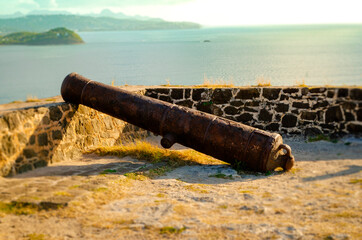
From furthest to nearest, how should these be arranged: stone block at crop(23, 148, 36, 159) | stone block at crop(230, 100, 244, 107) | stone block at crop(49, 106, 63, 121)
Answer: stone block at crop(230, 100, 244, 107) < stone block at crop(49, 106, 63, 121) < stone block at crop(23, 148, 36, 159)

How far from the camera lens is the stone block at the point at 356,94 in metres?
8.65

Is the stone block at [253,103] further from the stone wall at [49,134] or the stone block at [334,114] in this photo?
the stone wall at [49,134]

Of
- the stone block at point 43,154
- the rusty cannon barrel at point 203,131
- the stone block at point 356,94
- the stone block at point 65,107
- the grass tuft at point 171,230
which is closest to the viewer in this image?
the grass tuft at point 171,230

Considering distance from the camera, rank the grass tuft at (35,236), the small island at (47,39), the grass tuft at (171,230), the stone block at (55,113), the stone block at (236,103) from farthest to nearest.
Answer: the small island at (47,39)
the stone block at (236,103)
the stone block at (55,113)
the grass tuft at (171,230)
the grass tuft at (35,236)

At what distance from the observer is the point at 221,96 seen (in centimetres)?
911

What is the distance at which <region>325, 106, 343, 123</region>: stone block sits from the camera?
8789mm

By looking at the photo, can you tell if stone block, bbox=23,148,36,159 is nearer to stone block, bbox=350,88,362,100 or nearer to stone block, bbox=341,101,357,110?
stone block, bbox=341,101,357,110

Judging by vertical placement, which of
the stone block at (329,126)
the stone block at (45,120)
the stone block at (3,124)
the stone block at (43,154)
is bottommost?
the stone block at (43,154)

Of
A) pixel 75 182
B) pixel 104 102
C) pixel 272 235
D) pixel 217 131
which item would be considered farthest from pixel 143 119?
pixel 272 235

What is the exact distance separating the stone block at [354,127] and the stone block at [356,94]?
1.99ft

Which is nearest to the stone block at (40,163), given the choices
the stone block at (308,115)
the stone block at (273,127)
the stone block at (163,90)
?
the stone block at (163,90)

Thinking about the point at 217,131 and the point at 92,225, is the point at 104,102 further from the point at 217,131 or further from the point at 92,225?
the point at 92,225

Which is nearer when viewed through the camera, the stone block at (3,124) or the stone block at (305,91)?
the stone block at (3,124)

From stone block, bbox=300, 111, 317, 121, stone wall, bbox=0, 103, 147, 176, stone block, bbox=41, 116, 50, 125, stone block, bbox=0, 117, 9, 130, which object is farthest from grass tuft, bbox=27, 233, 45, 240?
stone block, bbox=300, 111, 317, 121
